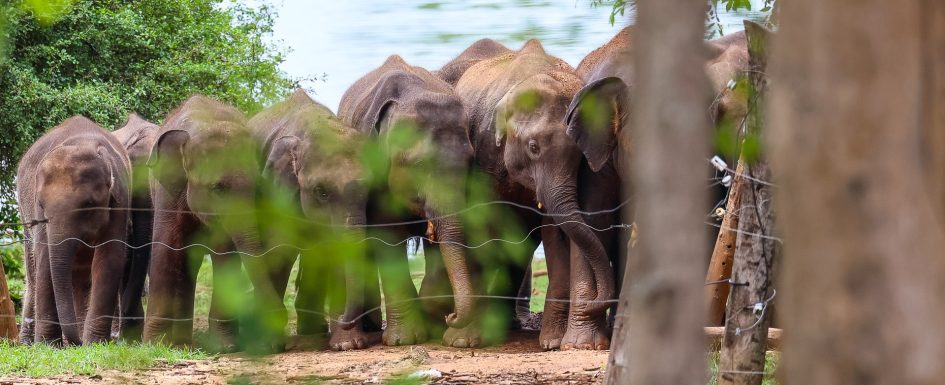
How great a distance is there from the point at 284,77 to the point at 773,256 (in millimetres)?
3085

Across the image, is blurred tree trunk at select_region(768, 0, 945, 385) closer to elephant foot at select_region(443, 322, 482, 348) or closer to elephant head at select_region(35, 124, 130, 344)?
elephant foot at select_region(443, 322, 482, 348)

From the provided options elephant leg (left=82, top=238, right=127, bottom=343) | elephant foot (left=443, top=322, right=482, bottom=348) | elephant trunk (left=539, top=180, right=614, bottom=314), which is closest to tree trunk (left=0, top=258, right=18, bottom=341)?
elephant leg (left=82, top=238, right=127, bottom=343)

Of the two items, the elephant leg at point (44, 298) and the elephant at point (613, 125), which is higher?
the elephant at point (613, 125)

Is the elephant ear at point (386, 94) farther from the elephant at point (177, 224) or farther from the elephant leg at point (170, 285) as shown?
the elephant leg at point (170, 285)

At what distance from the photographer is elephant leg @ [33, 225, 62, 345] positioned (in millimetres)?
10203

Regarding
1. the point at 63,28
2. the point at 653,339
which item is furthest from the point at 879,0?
the point at 63,28

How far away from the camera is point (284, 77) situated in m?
2.29

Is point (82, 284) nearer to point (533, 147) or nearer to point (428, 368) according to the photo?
point (533, 147)

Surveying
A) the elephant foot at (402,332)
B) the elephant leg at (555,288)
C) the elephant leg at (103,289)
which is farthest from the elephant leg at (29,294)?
the elephant leg at (555,288)

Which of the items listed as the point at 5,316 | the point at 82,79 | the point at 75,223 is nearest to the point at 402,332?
the point at 75,223

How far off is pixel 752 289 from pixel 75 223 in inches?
253

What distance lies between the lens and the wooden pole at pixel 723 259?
5957 millimetres

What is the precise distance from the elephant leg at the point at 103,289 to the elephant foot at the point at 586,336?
12.2 feet

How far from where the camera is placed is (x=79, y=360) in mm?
7570
